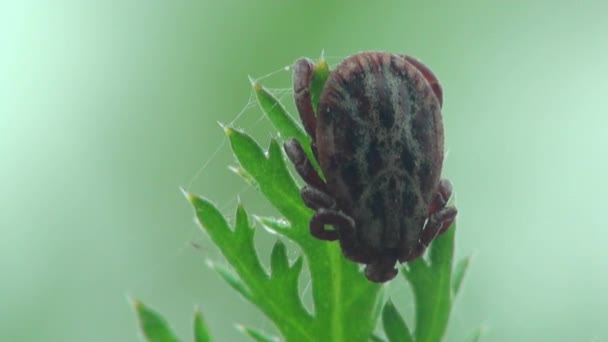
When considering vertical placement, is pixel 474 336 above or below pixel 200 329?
below

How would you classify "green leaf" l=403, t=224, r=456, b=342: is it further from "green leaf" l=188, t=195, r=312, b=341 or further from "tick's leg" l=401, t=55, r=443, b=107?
"tick's leg" l=401, t=55, r=443, b=107

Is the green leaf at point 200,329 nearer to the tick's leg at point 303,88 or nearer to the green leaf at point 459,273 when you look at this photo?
the green leaf at point 459,273

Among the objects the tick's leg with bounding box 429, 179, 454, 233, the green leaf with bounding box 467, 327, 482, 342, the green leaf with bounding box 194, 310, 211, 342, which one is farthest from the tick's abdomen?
the green leaf with bounding box 194, 310, 211, 342

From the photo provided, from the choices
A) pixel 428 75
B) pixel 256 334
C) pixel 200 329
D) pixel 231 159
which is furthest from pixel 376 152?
pixel 231 159

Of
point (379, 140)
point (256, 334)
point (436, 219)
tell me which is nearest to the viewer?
point (256, 334)

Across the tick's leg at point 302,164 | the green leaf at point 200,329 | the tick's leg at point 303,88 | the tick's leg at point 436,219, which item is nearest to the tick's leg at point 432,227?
the tick's leg at point 436,219

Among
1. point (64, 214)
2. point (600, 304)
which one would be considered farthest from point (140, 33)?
point (600, 304)

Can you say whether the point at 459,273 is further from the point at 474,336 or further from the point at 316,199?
the point at 316,199
